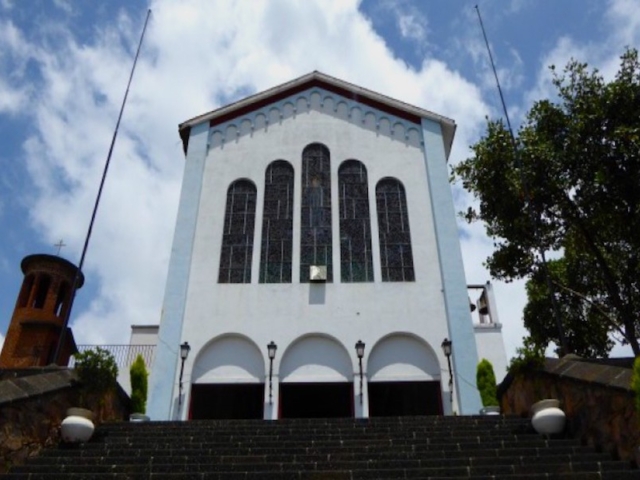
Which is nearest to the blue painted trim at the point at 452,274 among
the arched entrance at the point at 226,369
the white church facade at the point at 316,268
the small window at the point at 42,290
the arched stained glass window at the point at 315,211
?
the white church facade at the point at 316,268

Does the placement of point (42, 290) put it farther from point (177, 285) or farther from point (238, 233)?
point (238, 233)

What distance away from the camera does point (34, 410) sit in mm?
9266

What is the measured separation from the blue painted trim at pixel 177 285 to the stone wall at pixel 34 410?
152 inches

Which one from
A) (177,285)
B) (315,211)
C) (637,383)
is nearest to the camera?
(637,383)

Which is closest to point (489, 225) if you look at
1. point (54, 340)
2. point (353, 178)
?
point (353, 178)

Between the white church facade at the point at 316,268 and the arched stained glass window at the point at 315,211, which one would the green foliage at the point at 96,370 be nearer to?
the white church facade at the point at 316,268

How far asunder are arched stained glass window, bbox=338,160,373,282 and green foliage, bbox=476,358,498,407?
446cm

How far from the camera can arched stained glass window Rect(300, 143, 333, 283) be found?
56.5ft

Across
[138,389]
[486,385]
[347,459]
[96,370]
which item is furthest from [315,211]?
[347,459]

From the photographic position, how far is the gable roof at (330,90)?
66.5 feet

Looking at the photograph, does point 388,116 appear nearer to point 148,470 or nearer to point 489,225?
point 489,225

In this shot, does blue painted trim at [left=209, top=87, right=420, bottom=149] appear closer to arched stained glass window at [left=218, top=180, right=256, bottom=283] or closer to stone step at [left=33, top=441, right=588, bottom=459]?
arched stained glass window at [left=218, top=180, right=256, bottom=283]

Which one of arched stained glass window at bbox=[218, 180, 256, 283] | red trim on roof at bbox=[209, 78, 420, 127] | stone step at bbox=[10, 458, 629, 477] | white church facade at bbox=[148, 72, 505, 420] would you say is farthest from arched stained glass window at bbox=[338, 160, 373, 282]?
stone step at bbox=[10, 458, 629, 477]

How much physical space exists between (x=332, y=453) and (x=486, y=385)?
582 centimetres
